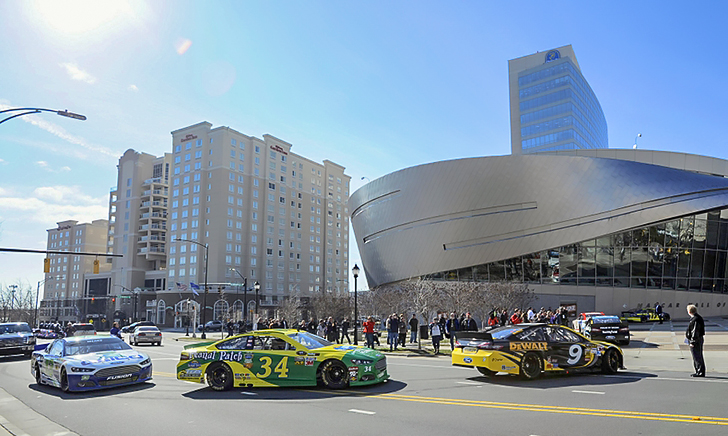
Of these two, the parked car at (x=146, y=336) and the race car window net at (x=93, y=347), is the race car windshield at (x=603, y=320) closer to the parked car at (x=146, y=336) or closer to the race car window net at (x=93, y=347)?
the race car window net at (x=93, y=347)

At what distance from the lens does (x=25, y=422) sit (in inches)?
371

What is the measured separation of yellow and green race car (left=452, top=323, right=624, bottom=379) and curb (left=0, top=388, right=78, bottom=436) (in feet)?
29.9

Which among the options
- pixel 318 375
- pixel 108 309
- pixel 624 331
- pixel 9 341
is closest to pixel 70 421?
pixel 318 375

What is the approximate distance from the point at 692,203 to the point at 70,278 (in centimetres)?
14635

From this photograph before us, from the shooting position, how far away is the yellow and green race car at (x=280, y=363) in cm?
1260

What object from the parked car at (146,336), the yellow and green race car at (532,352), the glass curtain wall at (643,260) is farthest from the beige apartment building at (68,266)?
the yellow and green race car at (532,352)

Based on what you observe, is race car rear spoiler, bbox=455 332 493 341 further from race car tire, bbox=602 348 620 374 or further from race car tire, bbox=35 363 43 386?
race car tire, bbox=35 363 43 386

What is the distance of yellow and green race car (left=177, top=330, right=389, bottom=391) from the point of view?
496 inches

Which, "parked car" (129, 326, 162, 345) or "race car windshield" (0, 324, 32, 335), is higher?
"race car windshield" (0, 324, 32, 335)

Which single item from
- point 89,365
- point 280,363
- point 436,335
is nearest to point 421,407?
point 280,363

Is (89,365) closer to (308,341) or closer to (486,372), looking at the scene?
(308,341)

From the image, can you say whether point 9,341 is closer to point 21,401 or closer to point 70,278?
point 21,401

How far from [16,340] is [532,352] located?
22.2m

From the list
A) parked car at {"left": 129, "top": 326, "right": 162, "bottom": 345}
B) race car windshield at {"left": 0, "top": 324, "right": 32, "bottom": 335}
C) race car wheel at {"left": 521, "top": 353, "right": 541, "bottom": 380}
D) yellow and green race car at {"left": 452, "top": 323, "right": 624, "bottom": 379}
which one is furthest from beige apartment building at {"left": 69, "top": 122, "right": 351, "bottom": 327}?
race car wheel at {"left": 521, "top": 353, "right": 541, "bottom": 380}
